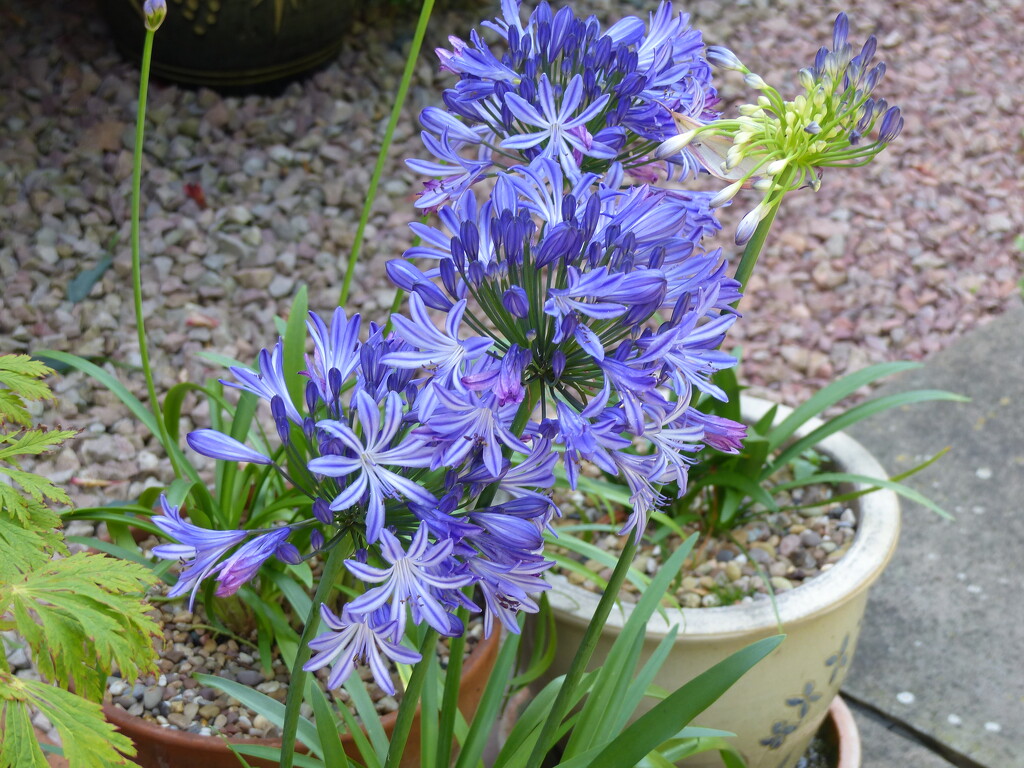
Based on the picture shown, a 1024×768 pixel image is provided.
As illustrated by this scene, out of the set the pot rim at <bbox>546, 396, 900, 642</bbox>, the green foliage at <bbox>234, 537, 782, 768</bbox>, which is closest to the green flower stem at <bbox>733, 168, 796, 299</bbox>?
the green foliage at <bbox>234, 537, 782, 768</bbox>

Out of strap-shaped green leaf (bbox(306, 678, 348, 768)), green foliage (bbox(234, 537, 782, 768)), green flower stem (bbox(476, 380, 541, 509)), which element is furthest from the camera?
green foliage (bbox(234, 537, 782, 768))

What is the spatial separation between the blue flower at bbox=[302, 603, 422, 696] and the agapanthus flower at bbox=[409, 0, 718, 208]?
44 centimetres

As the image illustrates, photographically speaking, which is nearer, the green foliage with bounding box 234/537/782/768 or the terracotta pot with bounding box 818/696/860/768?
the green foliage with bounding box 234/537/782/768

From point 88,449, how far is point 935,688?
2223 millimetres

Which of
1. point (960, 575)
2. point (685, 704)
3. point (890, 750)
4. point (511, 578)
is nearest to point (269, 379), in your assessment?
point (511, 578)

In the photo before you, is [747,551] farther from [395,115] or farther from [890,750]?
[395,115]

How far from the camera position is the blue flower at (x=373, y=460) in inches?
37.1

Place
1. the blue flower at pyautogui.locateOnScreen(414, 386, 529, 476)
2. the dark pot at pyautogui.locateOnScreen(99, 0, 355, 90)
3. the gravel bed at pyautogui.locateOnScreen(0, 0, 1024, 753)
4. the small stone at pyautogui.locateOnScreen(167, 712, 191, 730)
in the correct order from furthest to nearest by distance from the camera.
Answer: the dark pot at pyautogui.locateOnScreen(99, 0, 355, 90) → the gravel bed at pyautogui.locateOnScreen(0, 0, 1024, 753) → the small stone at pyautogui.locateOnScreen(167, 712, 191, 730) → the blue flower at pyautogui.locateOnScreen(414, 386, 529, 476)

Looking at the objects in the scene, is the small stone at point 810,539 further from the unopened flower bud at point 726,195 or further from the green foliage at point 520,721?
the unopened flower bud at point 726,195

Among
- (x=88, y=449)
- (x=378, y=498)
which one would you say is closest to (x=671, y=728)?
(x=378, y=498)

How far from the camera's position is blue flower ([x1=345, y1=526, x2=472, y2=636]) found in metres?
0.95

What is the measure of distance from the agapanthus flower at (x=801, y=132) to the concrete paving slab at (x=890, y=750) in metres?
1.86

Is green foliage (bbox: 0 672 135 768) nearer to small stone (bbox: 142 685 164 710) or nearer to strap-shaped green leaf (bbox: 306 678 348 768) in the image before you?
strap-shaped green leaf (bbox: 306 678 348 768)

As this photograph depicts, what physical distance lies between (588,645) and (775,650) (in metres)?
0.86
